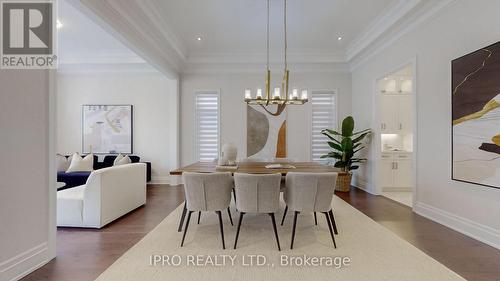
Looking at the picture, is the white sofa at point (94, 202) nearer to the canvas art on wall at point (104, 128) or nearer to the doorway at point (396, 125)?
the canvas art on wall at point (104, 128)

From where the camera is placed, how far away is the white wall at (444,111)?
9.09 feet

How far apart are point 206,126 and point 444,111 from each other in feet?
15.9

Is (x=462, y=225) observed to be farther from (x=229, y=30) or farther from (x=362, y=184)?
(x=229, y=30)

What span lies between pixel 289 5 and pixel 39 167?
3.85m

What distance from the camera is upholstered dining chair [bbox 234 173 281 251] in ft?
8.32

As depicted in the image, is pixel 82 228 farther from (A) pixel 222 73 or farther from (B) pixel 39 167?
(A) pixel 222 73

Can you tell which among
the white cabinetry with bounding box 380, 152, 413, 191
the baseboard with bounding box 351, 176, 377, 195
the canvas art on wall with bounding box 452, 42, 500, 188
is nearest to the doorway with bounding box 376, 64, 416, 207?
the white cabinetry with bounding box 380, 152, 413, 191

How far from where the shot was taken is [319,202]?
2623 millimetres

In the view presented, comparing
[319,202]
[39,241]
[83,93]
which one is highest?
[83,93]

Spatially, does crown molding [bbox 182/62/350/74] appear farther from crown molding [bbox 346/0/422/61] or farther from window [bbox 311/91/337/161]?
window [bbox 311/91/337/161]

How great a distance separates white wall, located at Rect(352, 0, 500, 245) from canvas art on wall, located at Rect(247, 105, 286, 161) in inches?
114

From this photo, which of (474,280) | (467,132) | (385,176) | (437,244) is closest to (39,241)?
(474,280)

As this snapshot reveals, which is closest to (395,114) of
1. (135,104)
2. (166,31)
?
(166,31)

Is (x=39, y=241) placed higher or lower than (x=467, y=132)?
lower
